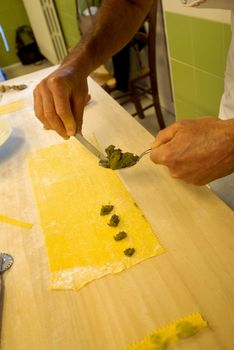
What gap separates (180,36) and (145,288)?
117cm

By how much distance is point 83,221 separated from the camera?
66 cm

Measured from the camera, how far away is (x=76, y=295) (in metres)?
0.53

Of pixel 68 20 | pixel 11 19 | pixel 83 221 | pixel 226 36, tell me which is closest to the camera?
pixel 83 221

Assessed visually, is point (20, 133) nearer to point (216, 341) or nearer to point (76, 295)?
point (76, 295)

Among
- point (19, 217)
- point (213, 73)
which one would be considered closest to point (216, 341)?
point (19, 217)

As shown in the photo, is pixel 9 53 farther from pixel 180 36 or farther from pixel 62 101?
pixel 62 101

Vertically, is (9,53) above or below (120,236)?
below

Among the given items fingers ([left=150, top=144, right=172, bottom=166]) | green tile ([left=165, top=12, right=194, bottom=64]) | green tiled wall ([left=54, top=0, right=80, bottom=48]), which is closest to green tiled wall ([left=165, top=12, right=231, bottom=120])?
green tile ([left=165, top=12, right=194, bottom=64])

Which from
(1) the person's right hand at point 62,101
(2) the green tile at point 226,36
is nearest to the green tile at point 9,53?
(2) the green tile at point 226,36

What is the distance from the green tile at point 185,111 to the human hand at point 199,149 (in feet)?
3.14

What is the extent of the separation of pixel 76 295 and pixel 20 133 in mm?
653

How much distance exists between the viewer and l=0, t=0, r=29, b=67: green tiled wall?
3.91 m

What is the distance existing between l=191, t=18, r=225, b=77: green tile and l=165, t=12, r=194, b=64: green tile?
0.04 metres

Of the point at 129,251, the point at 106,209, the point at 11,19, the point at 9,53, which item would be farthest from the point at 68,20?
the point at 129,251
